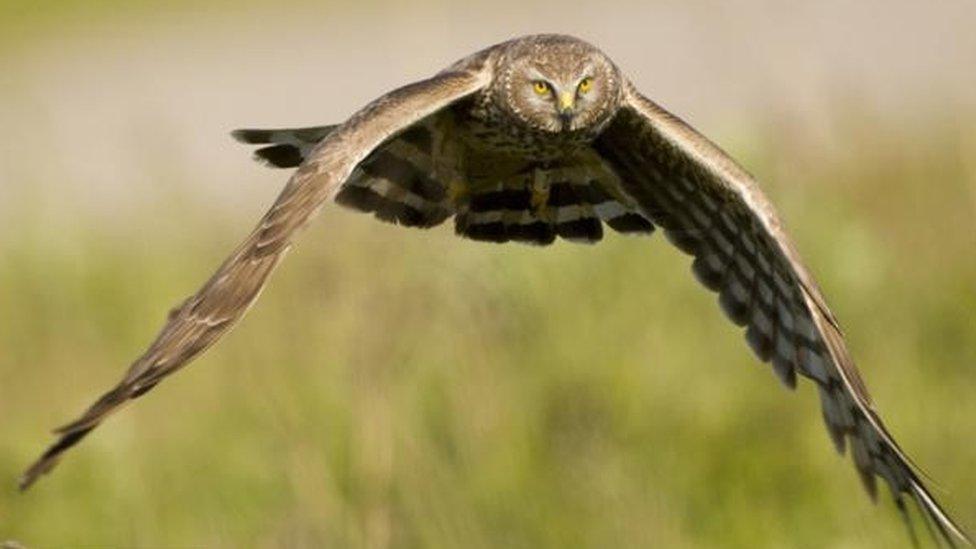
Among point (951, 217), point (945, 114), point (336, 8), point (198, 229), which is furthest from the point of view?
point (336, 8)

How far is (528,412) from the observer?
26.6 feet

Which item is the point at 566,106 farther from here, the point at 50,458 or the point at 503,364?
the point at 50,458

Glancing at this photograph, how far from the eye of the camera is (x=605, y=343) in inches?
333

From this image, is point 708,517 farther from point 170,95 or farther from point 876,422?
point 170,95

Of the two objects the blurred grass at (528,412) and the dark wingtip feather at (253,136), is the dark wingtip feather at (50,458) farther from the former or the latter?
the dark wingtip feather at (253,136)

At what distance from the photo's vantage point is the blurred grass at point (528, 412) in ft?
24.7

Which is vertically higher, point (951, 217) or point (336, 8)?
point (336, 8)

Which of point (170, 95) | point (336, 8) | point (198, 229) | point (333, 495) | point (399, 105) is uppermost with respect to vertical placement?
point (336, 8)

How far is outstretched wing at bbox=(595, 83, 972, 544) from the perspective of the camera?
6895mm

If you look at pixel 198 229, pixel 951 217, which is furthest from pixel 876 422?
pixel 198 229

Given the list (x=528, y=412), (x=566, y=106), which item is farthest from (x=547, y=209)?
(x=528, y=412)

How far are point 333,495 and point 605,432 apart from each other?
0.87m

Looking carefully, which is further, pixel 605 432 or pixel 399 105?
pixel 605 432

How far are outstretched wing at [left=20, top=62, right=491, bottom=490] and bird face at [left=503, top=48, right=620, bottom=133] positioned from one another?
2.01ft
